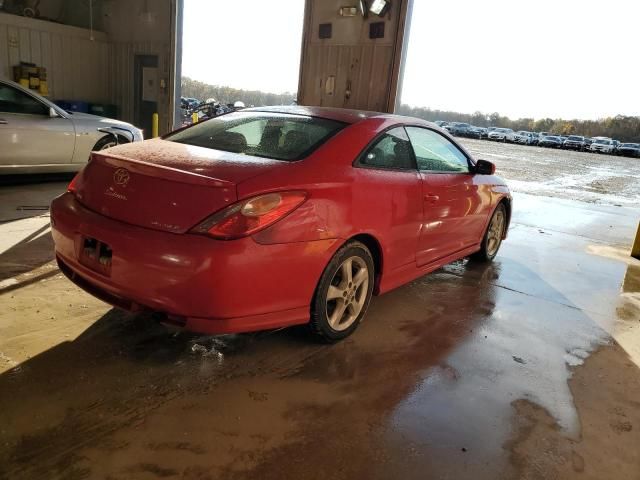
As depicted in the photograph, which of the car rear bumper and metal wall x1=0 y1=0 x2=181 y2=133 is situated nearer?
the car rear bumper

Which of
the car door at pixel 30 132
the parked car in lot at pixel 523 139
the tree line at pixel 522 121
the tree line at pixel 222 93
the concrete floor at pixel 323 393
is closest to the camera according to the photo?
the concrete floor at pixel 323 393

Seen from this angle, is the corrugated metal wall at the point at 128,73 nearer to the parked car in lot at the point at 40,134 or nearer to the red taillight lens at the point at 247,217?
the parked car in lot at the point at 40,134

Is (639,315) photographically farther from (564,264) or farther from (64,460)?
(64,460)

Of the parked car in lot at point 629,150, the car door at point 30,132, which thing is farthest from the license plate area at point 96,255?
the parked car in lot at point 629,150

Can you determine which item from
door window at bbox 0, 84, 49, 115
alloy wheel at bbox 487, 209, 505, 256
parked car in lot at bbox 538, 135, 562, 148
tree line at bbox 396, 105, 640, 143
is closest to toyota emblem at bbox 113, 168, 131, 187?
alloy wheel at bbox 487, 209, 505, 256

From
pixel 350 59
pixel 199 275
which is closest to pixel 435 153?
pixel 199 275

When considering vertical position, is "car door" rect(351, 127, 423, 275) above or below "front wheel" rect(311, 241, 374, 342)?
above

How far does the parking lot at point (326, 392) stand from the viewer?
2.09m

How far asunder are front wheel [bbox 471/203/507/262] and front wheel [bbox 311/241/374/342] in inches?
86.1

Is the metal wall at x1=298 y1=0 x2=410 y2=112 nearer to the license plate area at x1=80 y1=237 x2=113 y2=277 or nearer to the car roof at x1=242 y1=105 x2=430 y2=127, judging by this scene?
the car roof at x1=242 y1=105 x2=430 y2=127

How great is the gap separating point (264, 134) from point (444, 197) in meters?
1.47

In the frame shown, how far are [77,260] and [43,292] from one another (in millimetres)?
1034

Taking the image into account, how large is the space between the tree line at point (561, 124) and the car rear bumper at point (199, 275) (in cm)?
5641

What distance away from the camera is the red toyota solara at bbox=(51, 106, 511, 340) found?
238 centimetres
